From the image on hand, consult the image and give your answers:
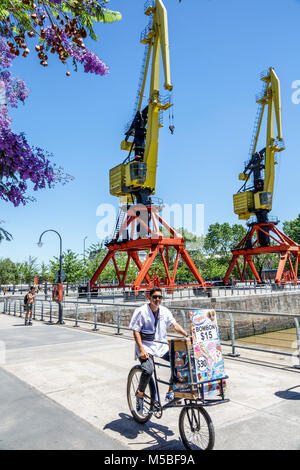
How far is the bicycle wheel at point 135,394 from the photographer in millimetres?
4582

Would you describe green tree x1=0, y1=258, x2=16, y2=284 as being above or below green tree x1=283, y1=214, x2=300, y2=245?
below

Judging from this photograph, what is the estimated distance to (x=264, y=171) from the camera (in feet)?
146

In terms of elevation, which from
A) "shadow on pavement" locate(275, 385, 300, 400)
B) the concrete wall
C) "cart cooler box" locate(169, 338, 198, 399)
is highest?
"cart cooler box" locate(169, 338, 198, 399)

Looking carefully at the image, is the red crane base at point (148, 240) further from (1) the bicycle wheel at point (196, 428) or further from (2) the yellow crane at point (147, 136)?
(1) the bicycle wheel at point (196, 428)

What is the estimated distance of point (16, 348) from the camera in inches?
414

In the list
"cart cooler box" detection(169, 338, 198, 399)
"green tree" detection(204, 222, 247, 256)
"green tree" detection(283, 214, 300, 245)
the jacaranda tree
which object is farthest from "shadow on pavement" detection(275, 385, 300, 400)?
"green tree" detection(283, 214, 300, 245)

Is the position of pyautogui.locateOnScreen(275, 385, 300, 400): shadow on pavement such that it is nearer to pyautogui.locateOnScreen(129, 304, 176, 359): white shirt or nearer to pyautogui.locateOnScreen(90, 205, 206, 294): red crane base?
pyautogui.locateOnScreen(129, 304, 176, 359): white shirt

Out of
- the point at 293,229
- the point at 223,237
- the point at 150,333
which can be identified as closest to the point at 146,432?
Answer: the point at 150,333

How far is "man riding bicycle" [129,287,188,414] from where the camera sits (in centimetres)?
460

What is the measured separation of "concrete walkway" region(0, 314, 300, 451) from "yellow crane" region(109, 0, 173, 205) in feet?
72.4

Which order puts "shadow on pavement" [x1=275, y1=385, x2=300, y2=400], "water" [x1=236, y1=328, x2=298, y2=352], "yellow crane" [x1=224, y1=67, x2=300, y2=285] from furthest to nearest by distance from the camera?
"yellow crane" [x1=224, y1=67, x2=300, y2=285], "water" [x1=236, y1=328, x2=298, y2=352], "shadow on pavement" [x1=275, y1=385, x2=300, y2=400]

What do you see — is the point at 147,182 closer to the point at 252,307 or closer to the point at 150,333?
the point at 252,307

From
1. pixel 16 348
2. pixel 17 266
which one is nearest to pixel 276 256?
pixel 17 266
